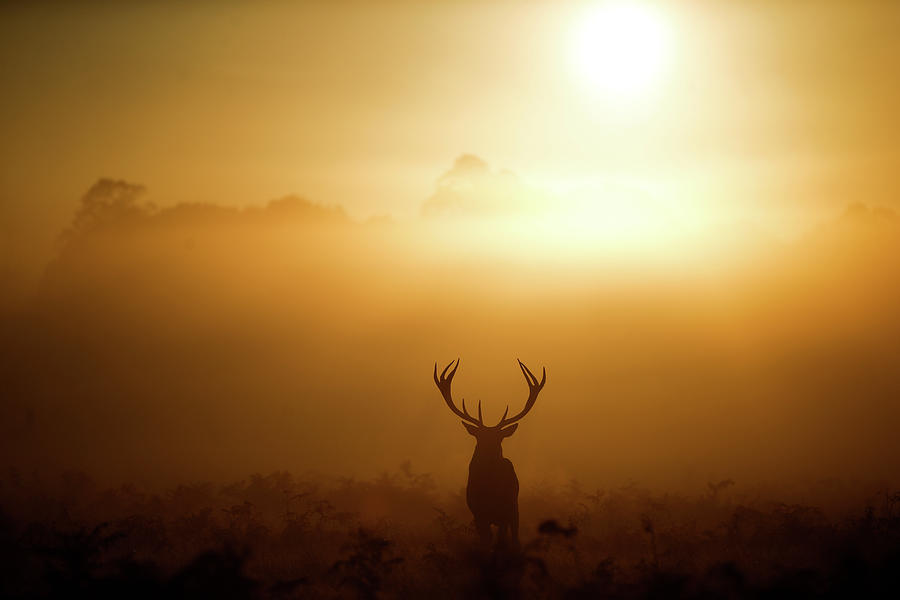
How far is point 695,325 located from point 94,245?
4632 cm

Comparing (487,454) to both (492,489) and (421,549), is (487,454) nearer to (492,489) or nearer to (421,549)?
(492,489)

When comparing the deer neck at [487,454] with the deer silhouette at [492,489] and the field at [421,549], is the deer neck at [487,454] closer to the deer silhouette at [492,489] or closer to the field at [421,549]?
the deer silhouette at [492,489]

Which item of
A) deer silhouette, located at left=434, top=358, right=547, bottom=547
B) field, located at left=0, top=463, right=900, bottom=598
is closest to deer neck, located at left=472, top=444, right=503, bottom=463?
deer silhouette, located at left=434, top=358, right=547, bottom=547

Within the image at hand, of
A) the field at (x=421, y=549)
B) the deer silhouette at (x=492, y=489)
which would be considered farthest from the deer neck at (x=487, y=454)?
the field at (x=421, y=549)

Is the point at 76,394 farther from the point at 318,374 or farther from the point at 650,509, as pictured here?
the point at 650,509

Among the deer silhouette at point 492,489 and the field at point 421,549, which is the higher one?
the deer silhouette at point 492,489

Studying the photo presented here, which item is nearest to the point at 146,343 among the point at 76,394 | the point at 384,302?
the point at 76,394

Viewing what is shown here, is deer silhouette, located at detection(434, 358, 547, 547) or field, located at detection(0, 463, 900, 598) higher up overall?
deer silhouette, located at detection(434, 358, 547, 547)

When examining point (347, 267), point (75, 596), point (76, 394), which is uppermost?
point (347, 267)

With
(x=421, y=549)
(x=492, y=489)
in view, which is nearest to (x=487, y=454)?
(x=492, y=489)

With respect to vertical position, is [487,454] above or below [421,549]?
above

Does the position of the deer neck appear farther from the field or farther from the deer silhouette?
the field

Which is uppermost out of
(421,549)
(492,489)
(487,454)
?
(487,454)

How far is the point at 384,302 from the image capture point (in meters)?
52.3
